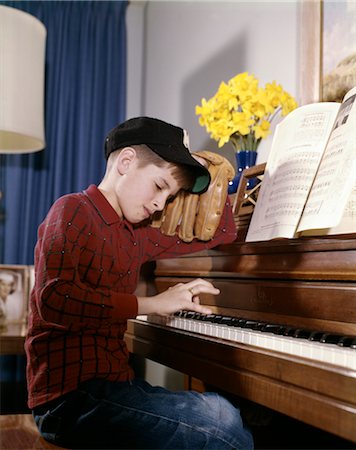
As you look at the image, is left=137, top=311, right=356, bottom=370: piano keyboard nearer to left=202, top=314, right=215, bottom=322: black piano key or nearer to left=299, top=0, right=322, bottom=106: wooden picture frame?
left=202, top=314, right=215, bottom=322: black piano key

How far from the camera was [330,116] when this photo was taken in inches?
65.2

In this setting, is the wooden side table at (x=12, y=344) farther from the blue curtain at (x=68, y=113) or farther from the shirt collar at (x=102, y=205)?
the shirt collar at (x=102, y=205)

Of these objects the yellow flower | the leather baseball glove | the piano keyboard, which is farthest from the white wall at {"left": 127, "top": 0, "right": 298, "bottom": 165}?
the piano keyboard

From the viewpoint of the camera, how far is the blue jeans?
1.43 m

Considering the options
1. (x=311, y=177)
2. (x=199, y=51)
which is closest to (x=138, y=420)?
(x=311, y=177)

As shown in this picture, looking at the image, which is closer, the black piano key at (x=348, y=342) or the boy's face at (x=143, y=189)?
the black piano key at (x=348, y=342)

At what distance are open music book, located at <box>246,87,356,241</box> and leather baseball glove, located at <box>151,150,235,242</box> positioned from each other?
24 centimetres

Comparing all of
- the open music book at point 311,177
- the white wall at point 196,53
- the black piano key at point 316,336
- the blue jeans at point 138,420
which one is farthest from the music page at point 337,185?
the white wall at point 196,53

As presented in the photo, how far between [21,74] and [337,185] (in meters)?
2.17

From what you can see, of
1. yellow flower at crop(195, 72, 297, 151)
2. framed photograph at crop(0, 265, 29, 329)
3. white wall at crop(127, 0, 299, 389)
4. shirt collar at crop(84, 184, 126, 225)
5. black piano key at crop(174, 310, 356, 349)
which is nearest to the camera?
black piano key at crop(174, 310, 356, 349)

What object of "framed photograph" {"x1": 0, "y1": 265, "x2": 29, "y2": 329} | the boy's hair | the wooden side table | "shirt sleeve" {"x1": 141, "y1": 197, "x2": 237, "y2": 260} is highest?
the boy's hair

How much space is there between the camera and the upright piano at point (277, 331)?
1.12m

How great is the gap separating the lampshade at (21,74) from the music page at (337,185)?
6.39 ft

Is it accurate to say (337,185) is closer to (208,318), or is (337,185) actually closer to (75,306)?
(208,318)
